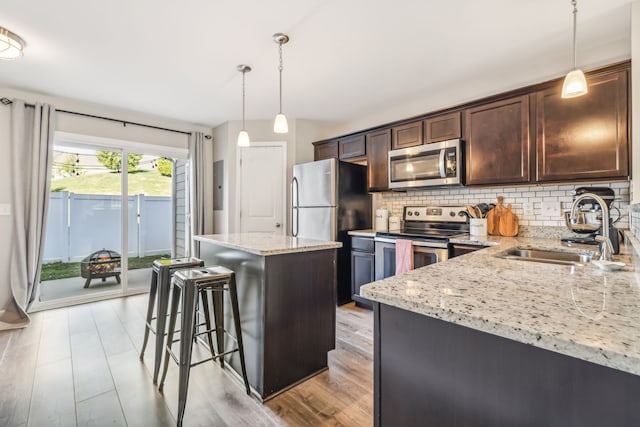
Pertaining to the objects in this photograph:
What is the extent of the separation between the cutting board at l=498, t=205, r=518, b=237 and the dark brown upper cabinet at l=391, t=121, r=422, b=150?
44.0 inches

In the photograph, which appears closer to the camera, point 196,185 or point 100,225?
point 100,225

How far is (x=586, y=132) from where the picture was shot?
7.38ft

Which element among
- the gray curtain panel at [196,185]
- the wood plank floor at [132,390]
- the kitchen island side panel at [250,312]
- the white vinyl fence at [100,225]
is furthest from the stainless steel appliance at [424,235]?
A: the white vinyl fence at [100,225]

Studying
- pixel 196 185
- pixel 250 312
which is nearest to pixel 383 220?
pixel 250 312

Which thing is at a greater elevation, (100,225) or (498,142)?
(498,142)

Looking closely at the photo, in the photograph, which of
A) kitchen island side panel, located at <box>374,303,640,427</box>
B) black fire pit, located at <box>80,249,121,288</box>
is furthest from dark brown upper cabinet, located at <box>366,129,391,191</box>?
black fire pit, located at <box>80,249,121,288</box>

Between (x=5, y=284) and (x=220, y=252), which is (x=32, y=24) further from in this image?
(x=5, y=284)

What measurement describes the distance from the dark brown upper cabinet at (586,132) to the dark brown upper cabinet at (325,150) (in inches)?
89.6

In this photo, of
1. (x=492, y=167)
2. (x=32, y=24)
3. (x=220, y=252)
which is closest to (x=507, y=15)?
(x=492, y=167)

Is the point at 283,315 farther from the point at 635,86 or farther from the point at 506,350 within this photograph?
the point at 635,86

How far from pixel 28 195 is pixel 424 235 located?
427 centimetres

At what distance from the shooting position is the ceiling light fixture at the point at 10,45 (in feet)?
7.22

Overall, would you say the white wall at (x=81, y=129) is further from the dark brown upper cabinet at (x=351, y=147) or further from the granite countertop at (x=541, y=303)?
the granite countertop at (x=541, y=303)

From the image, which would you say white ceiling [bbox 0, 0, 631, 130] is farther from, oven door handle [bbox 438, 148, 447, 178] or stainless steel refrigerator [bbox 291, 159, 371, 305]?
stainless steel refrigerator [bbox 291, 159, 371, 305]
